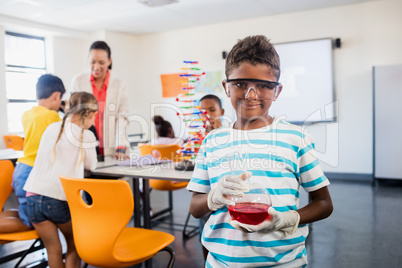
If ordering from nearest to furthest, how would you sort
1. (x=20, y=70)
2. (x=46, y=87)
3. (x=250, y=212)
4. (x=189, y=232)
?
(x=250, y=212) < (x=46, y=87) < (x=189, y=232) < (x=20, y=70)

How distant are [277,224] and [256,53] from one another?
46 centimetres

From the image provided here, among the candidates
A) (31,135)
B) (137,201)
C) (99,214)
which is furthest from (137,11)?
(99,214)

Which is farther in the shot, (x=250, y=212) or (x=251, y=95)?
(x=251, y=95)

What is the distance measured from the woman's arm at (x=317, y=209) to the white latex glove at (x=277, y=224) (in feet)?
0.14

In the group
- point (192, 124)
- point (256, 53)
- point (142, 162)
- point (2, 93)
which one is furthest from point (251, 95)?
point (2, 93)

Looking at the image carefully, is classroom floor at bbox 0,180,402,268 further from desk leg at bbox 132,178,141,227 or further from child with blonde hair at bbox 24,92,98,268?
child with blonde hair at bbox 24,92,98,268

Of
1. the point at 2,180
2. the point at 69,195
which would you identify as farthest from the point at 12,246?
the point at 69,195

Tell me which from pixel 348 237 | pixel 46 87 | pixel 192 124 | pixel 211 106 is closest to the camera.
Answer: pixel 192 124

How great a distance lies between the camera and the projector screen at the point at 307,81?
5631mm

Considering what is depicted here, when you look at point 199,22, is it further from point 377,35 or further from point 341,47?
point 377,35

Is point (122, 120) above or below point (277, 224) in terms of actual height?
above

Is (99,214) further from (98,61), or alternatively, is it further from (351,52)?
(351,52)

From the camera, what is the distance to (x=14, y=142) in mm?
5316

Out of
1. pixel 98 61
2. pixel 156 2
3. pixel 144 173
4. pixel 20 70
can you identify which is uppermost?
pixel 156 2
